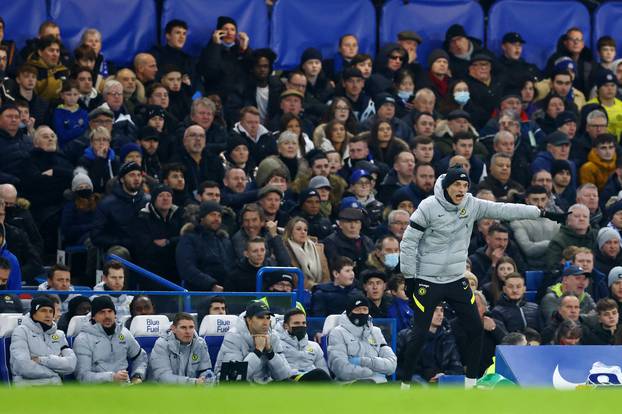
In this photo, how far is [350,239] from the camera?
59.5 ft

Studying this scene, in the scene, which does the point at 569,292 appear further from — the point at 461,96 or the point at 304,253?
the point at 461,96

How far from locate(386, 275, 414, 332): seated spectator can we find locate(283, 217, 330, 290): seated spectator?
85cm

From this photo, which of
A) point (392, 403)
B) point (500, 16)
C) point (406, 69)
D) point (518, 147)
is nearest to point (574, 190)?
point (518, 147)

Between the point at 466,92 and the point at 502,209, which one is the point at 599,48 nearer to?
the point at 466,92

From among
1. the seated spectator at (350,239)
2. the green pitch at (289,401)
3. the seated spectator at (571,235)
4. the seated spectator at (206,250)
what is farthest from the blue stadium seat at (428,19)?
the green pitch at (289,401)

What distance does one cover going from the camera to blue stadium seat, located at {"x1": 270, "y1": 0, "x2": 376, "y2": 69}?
22906mm

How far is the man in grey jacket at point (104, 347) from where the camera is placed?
15250 mm

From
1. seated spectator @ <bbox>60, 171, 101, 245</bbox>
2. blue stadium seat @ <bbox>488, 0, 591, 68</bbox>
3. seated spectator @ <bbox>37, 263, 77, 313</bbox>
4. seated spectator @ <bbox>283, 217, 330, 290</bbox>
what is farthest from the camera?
blue stadium seat @ <bbox>488, 0, 591, 68</bbox>

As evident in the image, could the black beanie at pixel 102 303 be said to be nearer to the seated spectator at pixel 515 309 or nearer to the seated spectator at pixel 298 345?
the seated spectator at pixel 298 345

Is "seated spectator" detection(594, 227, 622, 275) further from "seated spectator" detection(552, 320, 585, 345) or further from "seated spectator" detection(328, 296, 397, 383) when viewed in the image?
"seated spectator" detection(328, 296, 397, 383)

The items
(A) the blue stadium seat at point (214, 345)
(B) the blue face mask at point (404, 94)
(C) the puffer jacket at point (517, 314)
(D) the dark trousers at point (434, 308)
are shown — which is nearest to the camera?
(D) the dark trousers at point (434, 308)

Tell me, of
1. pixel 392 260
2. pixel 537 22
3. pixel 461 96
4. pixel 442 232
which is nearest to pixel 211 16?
pixel 461 96

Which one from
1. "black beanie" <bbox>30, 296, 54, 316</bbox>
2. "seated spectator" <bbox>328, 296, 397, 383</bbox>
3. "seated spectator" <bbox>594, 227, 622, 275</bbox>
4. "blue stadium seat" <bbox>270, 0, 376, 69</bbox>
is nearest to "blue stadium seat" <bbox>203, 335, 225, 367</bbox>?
"seated spectator" <bbox>328, 296, 397, 383</bbox>

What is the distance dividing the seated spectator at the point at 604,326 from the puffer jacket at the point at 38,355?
17.8 ft
